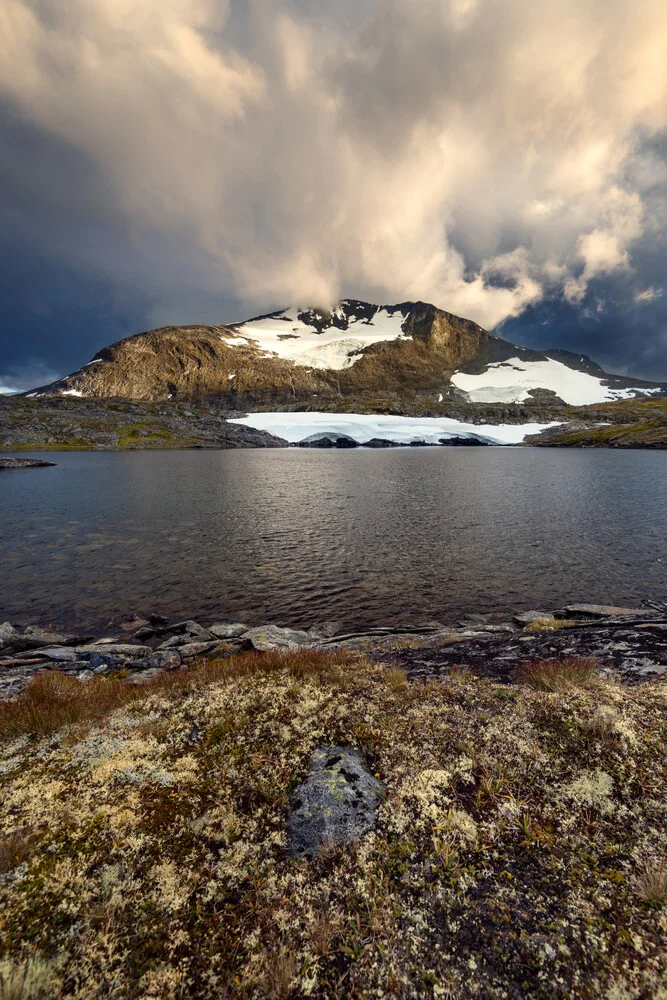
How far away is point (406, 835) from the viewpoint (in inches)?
239

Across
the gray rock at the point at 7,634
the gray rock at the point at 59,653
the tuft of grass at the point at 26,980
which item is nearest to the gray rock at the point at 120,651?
the gray rock at the point at 59,653

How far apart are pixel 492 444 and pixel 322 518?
170 m

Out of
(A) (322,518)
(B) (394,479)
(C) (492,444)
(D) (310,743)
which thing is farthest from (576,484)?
(C) (492,444)

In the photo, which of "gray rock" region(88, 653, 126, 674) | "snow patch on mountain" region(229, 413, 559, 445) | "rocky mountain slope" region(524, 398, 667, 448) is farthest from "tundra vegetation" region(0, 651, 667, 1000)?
"snow patch on mountain" region(229, 413, 559, 445)

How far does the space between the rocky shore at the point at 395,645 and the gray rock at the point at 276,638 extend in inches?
1.6

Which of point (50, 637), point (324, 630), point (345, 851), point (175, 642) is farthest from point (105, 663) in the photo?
point (345, 851)

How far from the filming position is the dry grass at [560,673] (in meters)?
9.30

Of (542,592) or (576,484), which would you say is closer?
(542,592)

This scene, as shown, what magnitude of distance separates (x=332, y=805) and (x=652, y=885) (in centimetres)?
437

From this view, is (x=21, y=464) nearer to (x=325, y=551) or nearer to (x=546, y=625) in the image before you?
(x=325, y=551)

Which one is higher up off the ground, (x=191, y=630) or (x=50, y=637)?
(x=191, y=630)

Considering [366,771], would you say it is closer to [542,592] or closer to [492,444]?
[542,592]

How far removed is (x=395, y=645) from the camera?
15.2m

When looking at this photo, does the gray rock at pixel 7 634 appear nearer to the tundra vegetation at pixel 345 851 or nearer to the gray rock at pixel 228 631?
the gray rock at pixel 228 631
